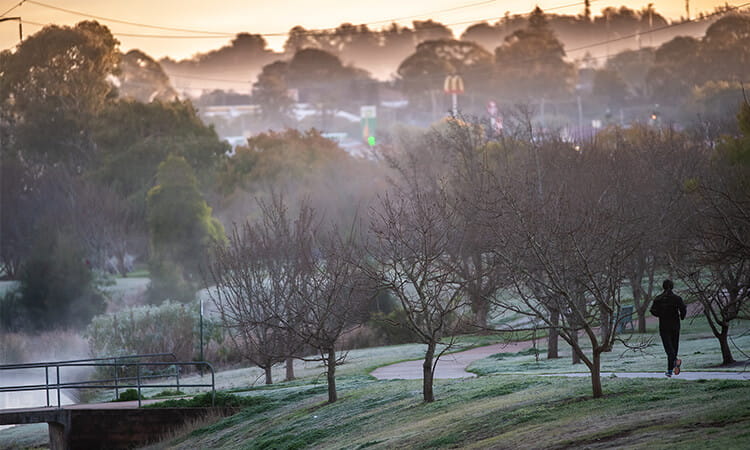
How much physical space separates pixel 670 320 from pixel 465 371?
855 centimetres

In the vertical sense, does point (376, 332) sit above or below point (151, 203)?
below

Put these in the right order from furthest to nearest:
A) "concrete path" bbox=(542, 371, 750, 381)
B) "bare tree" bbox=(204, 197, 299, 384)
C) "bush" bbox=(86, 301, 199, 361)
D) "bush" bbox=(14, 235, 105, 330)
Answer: "bush" bbox=(14, 235, 105, 330) < "bush" bbox=(86, 301, 199, 361) < "bare tree" bbox=(204, 197, 299, 384) < "concrete path" bbox=(542, 371, 750, 381)

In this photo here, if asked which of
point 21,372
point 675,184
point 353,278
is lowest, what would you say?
point 21,372

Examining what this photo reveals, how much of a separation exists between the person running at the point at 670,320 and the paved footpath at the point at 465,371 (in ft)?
1.10

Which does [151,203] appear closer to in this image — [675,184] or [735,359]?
[675,184]

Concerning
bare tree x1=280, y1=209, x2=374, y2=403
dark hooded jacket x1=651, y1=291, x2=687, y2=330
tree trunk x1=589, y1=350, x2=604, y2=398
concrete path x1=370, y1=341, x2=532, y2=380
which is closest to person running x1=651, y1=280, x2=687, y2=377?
dark hooded jacket x1=651, y1=291, x2=687, y2=330

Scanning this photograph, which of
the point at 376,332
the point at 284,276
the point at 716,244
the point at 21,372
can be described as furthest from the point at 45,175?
the point at 716,244

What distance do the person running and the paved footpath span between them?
0.33 m

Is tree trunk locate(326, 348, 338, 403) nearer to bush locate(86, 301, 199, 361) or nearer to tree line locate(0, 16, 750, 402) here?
tree line locate(0, 16, 750, 402)

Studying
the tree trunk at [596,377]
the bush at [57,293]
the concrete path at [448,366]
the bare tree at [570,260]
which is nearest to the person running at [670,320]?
the bare tree at [570,260]

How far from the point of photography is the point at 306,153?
7650 centimetres

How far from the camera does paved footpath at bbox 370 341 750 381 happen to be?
19255 mm

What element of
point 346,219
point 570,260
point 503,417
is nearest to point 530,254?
point 570,260

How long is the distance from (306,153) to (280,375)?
42.5 m
